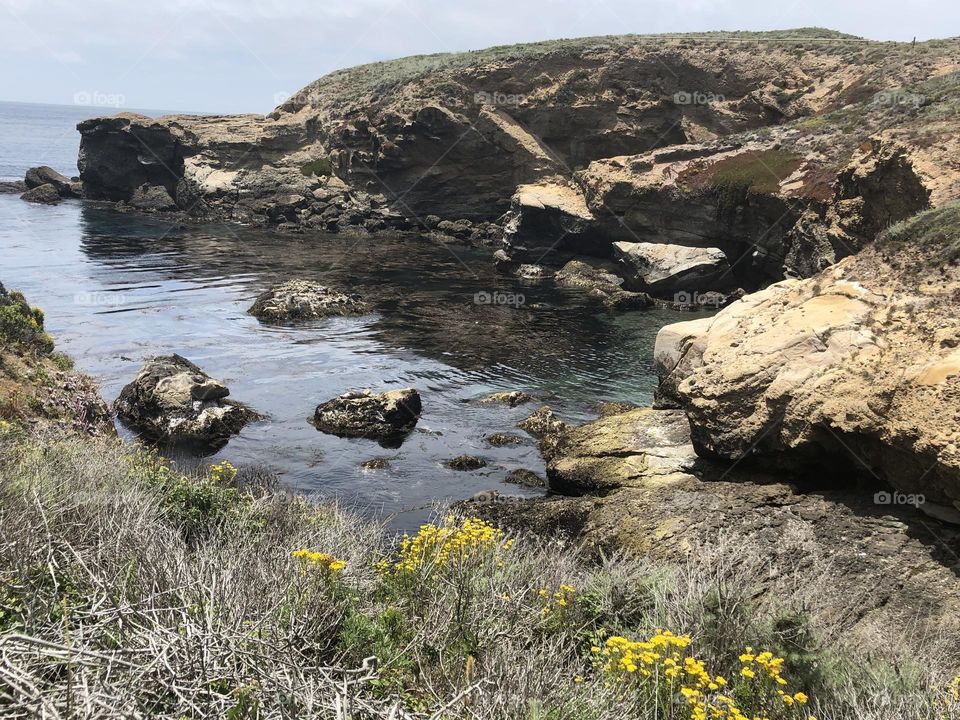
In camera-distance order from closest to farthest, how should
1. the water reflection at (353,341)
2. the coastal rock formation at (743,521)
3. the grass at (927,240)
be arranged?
the coastal rock formation at (743,521)
the grass at (927,240)
the water reflection at (353,341)

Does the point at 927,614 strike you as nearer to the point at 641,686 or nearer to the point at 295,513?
the point at 641,686

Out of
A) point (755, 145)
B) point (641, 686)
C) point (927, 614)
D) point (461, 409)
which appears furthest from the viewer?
point (755, 145)

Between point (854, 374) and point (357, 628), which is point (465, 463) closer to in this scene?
point (854, 374)

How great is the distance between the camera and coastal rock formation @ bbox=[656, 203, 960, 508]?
1014cm

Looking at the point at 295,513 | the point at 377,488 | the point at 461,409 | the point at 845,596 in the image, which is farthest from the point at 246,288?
the point at 845,596

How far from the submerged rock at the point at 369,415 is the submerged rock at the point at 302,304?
12864mm

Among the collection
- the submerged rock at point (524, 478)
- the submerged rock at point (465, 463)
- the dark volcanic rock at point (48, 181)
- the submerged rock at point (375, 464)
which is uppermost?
the dark volcanic rock at point (48, 181)

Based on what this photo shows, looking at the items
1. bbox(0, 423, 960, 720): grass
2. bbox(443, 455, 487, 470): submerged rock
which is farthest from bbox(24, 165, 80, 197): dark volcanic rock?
bbox(0, 423, 960, 720): grass

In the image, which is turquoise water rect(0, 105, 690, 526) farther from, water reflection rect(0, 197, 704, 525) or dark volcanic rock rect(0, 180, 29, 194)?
dark volcanic rock rect(0, 180, 29, 194)

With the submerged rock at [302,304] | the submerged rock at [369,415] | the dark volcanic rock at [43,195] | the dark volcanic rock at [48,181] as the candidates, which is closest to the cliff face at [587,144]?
the dark volcanic rock at [48,181]

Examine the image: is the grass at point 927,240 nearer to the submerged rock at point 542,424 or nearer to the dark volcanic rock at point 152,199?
the submerged rock at point 542,424

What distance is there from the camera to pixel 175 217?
222 feet

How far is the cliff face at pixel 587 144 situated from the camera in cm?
→ 4062

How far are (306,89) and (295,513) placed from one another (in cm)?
8946
